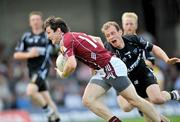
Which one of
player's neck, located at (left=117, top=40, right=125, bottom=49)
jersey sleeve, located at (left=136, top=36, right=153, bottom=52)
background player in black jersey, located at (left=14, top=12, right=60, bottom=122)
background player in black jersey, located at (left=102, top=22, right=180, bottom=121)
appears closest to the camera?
A: background player in black jersey, located at (left=102, top=22, right=180, bottom=121)

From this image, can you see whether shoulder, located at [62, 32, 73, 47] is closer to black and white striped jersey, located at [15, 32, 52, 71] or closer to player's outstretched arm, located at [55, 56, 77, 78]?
player's outstretched arm, located at [55, 56, 77, 78]

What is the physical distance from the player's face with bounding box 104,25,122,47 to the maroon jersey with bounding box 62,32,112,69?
1.40 feet

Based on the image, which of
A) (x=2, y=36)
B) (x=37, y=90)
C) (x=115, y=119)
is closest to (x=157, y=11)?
(x=2, y=36)

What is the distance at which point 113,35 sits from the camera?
12461 mm

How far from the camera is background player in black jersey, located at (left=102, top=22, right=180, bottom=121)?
41.1ft

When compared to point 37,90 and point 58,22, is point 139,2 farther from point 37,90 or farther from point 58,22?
point 58,22

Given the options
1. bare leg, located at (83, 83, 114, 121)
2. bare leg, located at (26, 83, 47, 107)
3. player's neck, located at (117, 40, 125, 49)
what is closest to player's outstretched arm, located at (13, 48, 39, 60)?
bare leg, located at (26, 83, 47, 107)

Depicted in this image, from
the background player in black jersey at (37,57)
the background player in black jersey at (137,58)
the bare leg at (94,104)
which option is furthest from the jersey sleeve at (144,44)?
the background player in black jersey at (37,57)

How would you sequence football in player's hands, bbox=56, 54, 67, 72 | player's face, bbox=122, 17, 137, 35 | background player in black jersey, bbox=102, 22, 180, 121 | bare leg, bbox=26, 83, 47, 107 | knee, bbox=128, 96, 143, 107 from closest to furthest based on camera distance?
football in player's hands, bbox=56, 54, 67, 72
knee, bbox=128, 96, 143, 107
background player in black jersey, bbox=102, 22, 180, 121
player's face, bbox=122, 17, 137, 35
bare leg, bbox=26, 83, 47, 107

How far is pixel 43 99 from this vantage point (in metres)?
15.5

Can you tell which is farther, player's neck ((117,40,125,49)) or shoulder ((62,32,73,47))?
player's neck ((117,40,125,49))

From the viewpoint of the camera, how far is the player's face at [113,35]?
12.4 meters

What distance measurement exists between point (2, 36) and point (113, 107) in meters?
6.92

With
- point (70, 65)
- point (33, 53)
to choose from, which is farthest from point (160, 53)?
point (33, 53)
